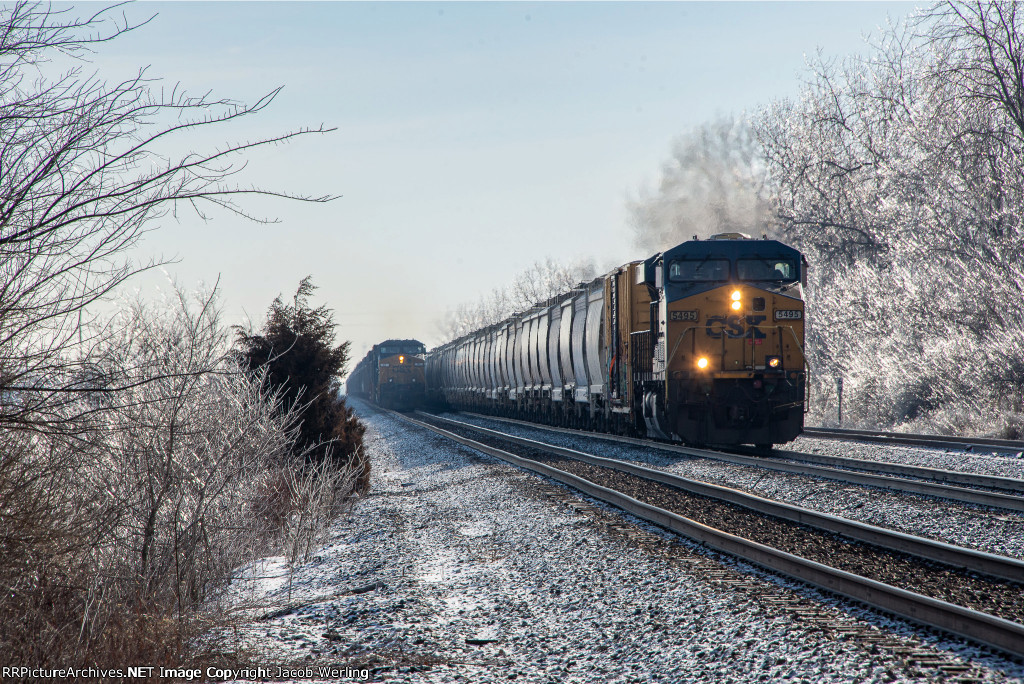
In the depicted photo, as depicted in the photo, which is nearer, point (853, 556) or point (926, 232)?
point (853, 556)

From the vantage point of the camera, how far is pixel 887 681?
3.55 meters

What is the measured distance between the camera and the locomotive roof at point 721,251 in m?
14.4

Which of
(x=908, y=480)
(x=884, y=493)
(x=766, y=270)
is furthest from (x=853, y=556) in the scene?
(x=766, y=270)

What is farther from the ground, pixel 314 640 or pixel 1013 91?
pixel 1013 91

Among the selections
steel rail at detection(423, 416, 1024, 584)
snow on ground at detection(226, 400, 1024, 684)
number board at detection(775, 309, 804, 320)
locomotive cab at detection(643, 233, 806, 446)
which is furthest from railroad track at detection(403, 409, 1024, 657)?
number board at detection(775, 309, 804, 320)

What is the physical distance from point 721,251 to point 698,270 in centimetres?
55

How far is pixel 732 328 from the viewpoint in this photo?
14070mm

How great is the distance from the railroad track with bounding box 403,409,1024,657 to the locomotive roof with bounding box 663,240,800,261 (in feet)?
17.9

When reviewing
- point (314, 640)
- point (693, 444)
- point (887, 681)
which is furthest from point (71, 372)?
point (693, 444)

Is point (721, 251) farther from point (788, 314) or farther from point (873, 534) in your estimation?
point (873, 534)

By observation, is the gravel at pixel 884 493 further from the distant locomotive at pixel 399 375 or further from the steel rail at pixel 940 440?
the distant locomotive at pixel 399 375

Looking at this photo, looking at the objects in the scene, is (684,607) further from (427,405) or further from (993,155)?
(427,405)

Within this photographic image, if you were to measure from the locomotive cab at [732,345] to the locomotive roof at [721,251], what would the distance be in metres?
0.02

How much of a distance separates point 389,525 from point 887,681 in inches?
221
